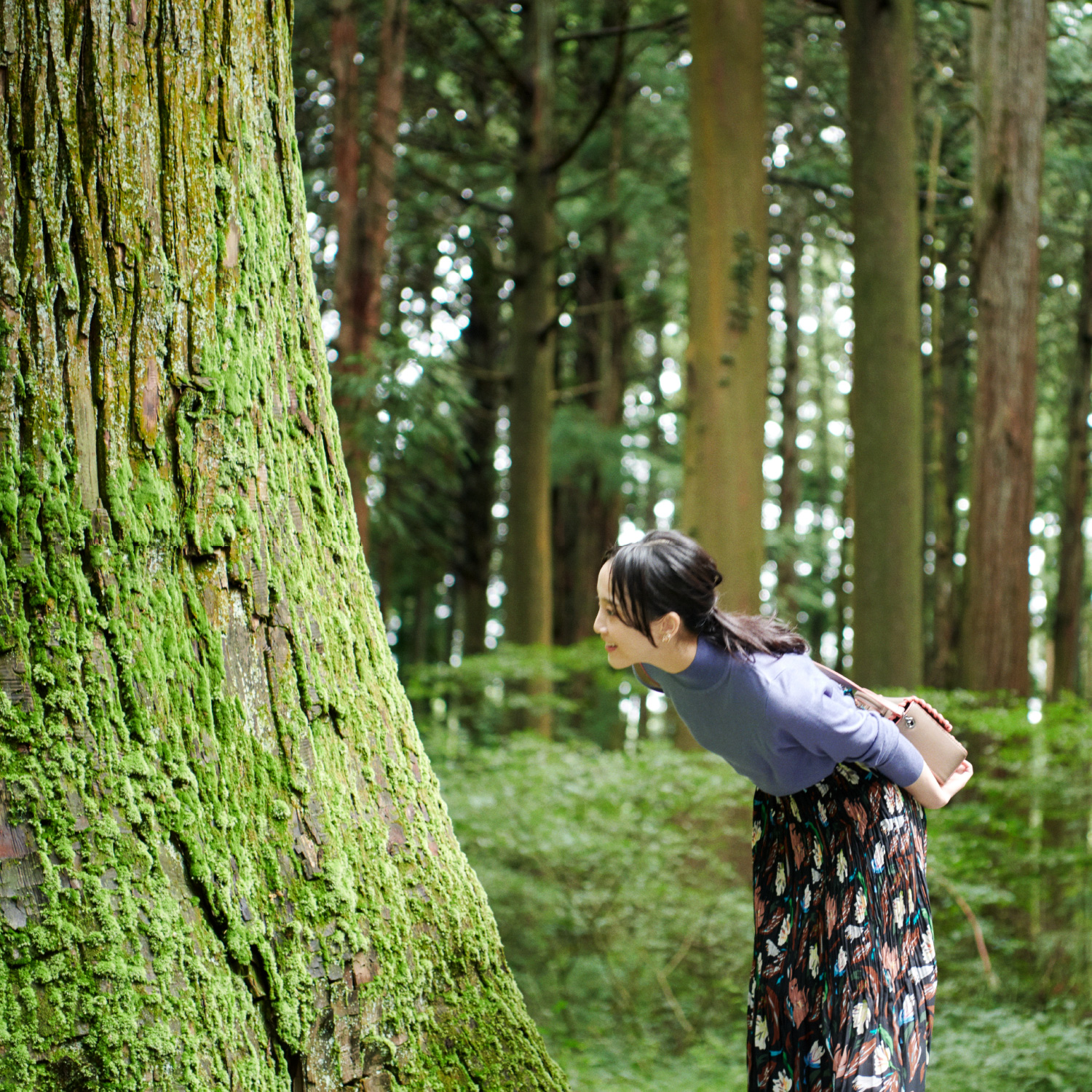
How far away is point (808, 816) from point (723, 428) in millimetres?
4606

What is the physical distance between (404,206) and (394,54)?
5707 millimetres

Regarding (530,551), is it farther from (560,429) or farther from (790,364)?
(790,364)

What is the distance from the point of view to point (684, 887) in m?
6.03

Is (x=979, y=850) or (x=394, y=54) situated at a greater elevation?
(x=394, y=54)

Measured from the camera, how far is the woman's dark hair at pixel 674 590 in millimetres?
2029

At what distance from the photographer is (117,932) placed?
1.53 metres

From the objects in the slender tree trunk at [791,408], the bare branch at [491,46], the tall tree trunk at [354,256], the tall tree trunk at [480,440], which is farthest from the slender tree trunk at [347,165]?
the slender tree trunk at [791,408]

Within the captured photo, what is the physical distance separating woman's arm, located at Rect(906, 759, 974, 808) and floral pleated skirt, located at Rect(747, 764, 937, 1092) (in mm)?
56

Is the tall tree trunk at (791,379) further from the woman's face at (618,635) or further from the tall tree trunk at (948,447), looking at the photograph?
the woman's face at (618,635)

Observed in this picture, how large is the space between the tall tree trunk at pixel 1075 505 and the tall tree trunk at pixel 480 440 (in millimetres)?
8548

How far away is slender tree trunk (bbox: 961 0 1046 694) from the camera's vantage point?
7684 mm

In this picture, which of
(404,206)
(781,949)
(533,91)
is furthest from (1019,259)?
(404,206)

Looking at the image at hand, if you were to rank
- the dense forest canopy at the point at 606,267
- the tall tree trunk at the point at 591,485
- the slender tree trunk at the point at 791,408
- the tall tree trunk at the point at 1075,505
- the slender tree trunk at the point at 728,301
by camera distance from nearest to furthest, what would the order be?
the slender tree trunk at the point at 728,301 < the dense forest canopy at the point at 606,267 < the tall tree trunk at the point at 1075,505 < the tall tree trunk at the point at 591,485 < the slender tree trunk at the point at 791,408

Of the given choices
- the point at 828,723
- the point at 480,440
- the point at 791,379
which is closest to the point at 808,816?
the point at 828,723
